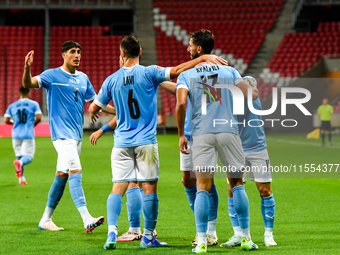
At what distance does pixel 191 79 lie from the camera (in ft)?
14.1

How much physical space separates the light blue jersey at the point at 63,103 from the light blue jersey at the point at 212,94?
5.98ft

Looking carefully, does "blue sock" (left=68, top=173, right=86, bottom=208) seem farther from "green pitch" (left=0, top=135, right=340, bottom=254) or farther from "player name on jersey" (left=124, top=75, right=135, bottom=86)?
"player name on jersey" (left=124, top=75, right=135, bottom=86)

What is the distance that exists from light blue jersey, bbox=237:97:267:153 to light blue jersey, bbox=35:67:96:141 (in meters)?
2.08

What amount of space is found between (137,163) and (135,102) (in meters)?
0.62

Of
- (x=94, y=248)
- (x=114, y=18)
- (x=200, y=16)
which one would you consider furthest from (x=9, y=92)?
(x=94, y=248)

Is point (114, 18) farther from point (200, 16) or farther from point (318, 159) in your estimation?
point (318, 159)

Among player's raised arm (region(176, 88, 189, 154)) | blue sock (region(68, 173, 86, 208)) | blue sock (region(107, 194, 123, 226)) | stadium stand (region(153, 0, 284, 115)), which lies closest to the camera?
player's raised arm (region(176, 88, 189, 154))

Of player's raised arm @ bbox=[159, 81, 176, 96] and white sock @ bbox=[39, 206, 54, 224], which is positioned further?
white sock @ bbox=[39, 206, 54, 224]

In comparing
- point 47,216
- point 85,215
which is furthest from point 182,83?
point 47,216

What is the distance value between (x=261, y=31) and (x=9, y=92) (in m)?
16.6

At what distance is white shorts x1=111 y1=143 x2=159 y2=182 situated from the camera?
4555 mm

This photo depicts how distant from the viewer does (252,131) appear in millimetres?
4629

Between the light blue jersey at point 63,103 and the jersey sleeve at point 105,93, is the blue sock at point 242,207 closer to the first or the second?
the jersey sleeve at point 105,93

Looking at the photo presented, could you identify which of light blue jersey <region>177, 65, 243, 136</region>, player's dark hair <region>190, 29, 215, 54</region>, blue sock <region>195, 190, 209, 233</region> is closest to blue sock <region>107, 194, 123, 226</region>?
blue sock <region>195, 190, 209, 233</region>
